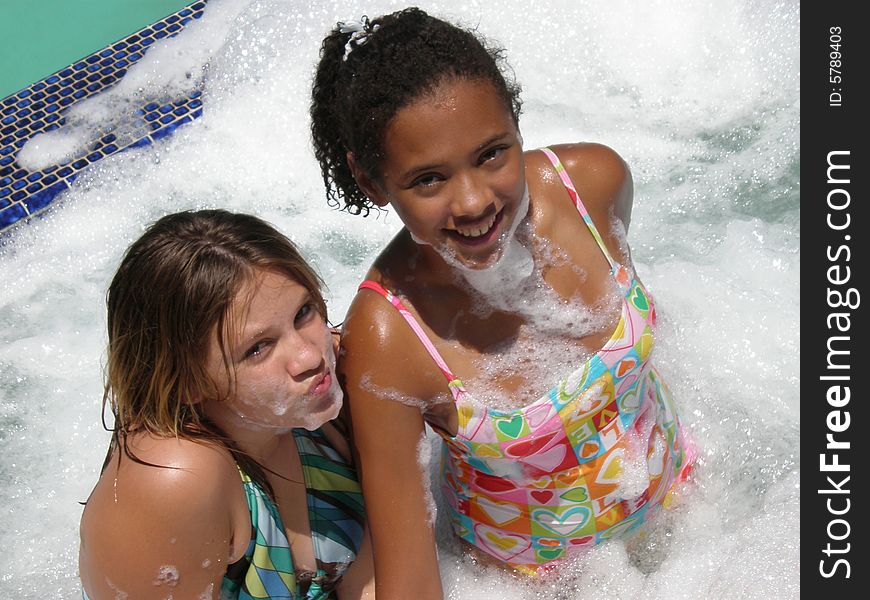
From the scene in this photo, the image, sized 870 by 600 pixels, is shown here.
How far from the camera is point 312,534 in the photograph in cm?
215

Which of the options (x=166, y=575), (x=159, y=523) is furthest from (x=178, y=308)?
(x=166, y=575)

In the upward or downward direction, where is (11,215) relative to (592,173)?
downward

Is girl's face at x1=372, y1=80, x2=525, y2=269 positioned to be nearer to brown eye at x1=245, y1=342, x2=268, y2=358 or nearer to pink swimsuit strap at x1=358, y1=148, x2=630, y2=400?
pink swimsuit strap at x1=358, y1=148, x2=630, y2=400

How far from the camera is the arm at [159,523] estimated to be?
1.72m

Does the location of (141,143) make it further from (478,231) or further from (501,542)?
(478,231)

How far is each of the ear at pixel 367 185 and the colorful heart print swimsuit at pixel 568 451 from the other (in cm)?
19

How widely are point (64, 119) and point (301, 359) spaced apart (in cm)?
304

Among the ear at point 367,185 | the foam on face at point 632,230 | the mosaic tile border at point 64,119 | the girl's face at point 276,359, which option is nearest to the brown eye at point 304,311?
the girl's face at point 276,359

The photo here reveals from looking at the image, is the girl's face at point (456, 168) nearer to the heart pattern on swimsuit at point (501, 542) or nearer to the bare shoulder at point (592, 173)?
the bare shoulder at point (592, 173)

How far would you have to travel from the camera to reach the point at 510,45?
4676 mm

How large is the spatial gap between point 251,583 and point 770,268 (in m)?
2.65

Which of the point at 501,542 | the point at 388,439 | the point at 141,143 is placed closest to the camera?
the point at 388,439
